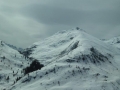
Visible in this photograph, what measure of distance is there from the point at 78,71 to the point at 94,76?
5.35 meters

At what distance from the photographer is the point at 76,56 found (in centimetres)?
6831

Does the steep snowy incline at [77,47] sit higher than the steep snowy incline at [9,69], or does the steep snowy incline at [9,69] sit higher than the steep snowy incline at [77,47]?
the steep snowy incline at [77,47]

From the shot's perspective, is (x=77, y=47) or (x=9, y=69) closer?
(x=77, y=47)

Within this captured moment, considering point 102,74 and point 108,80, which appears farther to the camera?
point 102,74

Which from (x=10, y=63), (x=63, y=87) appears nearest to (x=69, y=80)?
(x=63, y=87)

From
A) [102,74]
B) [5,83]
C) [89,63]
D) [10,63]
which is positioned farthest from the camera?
[10,63]

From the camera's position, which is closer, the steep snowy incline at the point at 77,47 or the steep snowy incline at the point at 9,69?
the steep snowy incline at the point at 9,69

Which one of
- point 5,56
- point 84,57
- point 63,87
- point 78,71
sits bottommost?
point 63,87

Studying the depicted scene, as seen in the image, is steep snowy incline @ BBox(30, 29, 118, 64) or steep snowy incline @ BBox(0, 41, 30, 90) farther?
steep snowy incline @ BBox(30, 29, 118, 64)

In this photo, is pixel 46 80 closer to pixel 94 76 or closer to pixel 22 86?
pixel 22 86

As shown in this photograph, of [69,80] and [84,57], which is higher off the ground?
[84,57]

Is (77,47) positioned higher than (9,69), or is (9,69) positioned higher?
(77,47)

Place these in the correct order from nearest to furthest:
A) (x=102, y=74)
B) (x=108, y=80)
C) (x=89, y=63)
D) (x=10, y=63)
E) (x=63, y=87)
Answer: (x=63, y=87), (x=108, y=80), (x=102, y=74), (x=89, y=63), (x=10, y=63)

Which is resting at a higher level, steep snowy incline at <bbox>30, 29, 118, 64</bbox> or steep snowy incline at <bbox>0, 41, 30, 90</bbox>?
steep snowy incline at <bbox>30, 29, 118, 64</bbox>
